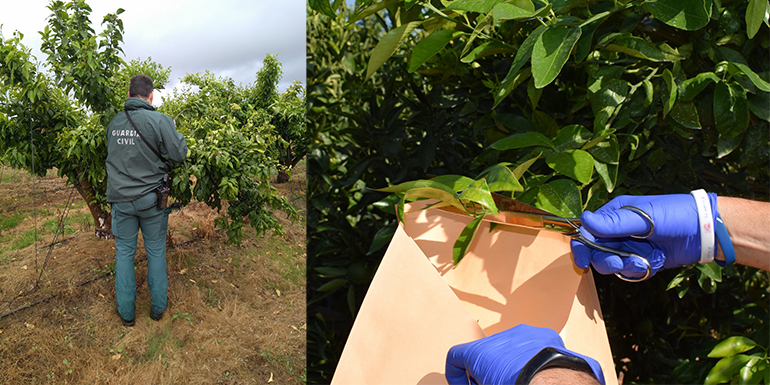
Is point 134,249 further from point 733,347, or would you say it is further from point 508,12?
point 733,347

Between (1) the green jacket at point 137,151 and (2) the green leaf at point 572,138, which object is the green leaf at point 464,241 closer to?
(2) the green leaf at point 572,138

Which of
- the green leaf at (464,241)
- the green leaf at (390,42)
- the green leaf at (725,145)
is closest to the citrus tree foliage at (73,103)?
the green leaf at (390,42)

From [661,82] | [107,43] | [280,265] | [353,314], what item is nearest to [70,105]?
[107,43]

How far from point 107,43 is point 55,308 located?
70 centimetres

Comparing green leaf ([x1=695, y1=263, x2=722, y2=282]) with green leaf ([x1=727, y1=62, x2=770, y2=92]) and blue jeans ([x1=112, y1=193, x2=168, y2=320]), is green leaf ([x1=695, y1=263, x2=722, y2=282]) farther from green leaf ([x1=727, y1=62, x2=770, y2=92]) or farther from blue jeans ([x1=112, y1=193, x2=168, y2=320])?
blue jeans ([x1=112, y1=193, x2=168, y2=320])

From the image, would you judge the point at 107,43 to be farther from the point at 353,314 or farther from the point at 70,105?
the point at 353,314

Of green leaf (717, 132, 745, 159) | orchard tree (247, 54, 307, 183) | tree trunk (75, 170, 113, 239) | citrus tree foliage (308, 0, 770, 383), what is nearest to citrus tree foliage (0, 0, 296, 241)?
tree trunk (75, 170, 113, 239)

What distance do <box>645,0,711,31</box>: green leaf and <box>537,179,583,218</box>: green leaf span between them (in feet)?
0.62

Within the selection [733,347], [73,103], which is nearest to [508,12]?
[733,347]

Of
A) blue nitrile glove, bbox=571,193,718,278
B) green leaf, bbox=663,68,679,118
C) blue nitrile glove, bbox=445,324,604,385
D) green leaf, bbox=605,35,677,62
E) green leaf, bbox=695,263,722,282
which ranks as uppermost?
green leaf, bbox=605,35,677,62

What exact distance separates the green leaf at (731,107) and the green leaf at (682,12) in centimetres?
13

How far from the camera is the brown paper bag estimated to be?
44 cm

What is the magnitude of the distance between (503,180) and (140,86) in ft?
3.43

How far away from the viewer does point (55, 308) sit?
38.4 inches
